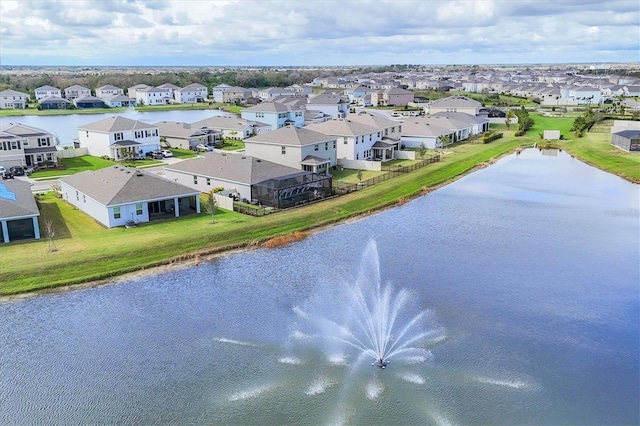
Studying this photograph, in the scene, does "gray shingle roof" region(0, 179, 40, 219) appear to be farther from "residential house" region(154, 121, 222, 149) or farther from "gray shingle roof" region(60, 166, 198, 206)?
"residential house" region(154, 121, 222, 149)

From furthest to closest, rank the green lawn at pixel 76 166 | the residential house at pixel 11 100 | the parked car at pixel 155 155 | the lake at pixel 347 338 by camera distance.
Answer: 1. the residential house at pixel 11 100
2. the parked car at pixel 155 155
3. the green lawn at pixel 76 166
4. the lake at pixel 347 338

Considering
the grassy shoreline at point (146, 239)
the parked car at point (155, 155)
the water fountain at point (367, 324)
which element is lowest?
the water fountain at point (367, 324)

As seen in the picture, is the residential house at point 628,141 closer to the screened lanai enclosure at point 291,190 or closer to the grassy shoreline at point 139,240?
the grassy shoreline at point 139,240

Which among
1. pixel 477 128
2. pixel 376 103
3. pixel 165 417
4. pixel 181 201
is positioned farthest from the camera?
pixel 376 103

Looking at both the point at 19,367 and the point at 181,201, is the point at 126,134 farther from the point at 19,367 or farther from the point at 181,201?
the point at 19,367

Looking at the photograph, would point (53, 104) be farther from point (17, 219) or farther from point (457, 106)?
point (17, 219)

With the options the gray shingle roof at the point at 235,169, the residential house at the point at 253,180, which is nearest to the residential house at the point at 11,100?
the residential house at the point at 253,180

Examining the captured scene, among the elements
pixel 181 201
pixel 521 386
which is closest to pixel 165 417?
pixel 521 386
